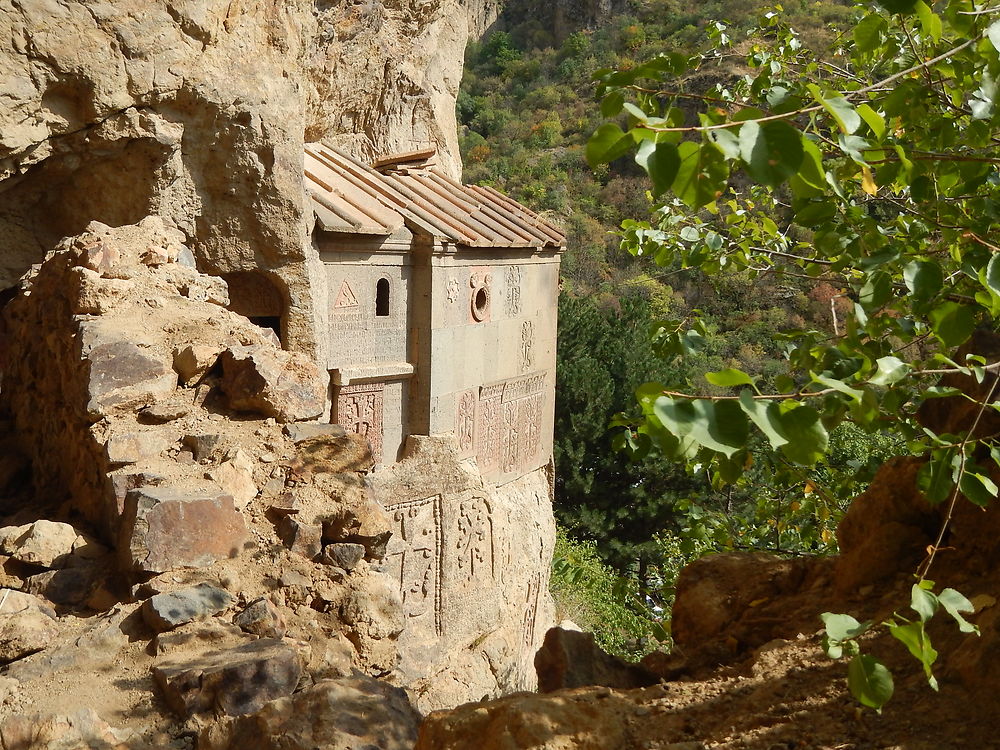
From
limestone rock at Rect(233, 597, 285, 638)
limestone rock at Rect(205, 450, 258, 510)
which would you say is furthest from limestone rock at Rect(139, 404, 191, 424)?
limestone rock at Rect(233, 597, 285, 638)

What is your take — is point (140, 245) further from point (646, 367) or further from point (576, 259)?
point (576, 259)

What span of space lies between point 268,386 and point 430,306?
14.2 ft

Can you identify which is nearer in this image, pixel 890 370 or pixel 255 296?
pixel 890 370

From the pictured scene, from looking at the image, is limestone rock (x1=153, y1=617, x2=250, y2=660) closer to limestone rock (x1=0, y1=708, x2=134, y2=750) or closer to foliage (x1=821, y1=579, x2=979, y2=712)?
limestone rock (x1=0, y1=708, x2=134, y2=750)

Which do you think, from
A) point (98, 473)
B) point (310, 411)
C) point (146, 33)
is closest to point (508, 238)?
point (146, 33)

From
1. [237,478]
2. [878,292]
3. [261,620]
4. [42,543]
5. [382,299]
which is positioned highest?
[878,292]

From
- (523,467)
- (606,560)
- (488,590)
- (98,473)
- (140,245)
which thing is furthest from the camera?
(606,560)

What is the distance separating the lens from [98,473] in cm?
336

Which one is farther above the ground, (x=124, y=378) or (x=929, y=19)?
(x=929, y=19)

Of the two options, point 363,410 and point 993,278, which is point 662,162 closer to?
point 993,278

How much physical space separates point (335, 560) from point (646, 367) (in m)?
12.5

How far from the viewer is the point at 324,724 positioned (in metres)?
2.12

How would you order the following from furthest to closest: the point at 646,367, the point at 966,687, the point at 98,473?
the point at 646,367
the point at 98,473
the point at 966,687

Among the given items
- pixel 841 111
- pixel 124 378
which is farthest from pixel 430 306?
pixel 841 111
